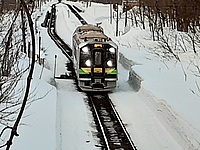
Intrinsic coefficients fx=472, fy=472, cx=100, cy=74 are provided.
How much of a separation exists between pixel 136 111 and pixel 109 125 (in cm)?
198

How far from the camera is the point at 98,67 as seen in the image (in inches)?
909

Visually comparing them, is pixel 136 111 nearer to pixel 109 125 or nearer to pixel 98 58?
pixel 109 125

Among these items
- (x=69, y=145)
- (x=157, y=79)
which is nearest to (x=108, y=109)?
(x=157, y=79)

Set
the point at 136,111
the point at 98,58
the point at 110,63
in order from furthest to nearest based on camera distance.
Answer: the point at 110,63 < the point at 98,58 < the point at 136,111

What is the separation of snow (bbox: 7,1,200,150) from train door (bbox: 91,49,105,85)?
104 centimetres

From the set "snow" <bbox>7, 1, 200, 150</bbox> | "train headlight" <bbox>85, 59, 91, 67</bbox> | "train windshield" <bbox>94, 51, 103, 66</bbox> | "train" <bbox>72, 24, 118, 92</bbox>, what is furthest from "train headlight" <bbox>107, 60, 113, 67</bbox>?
"snow" <bbox>7, 1, 200, 150</bbox>

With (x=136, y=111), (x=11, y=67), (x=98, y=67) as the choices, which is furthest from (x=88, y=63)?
(x=11, y=67)

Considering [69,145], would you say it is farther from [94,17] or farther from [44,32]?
[94,17]

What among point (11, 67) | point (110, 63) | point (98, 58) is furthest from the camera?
point (110, 63)

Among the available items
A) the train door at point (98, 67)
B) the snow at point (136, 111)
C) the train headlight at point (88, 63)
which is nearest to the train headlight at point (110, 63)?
the train door at point (98, 67)

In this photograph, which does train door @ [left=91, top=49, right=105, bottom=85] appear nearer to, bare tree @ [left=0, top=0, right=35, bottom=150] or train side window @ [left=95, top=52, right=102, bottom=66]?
train side window @ [left=95, top=52, right=102, bottom=66]

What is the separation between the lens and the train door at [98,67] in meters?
23.0

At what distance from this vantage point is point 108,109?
20609 millimetres

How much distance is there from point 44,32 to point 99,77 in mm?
33613
